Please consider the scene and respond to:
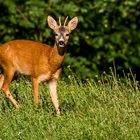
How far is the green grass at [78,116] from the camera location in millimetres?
8711

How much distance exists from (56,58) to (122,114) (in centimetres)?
160

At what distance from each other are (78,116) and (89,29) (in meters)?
7.85

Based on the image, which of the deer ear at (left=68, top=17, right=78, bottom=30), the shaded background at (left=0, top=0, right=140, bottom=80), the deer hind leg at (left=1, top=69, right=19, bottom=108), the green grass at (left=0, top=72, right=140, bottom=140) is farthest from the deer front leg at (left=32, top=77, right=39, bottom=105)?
the shaded background at (left=0, top=0, right=140, bottom=80)

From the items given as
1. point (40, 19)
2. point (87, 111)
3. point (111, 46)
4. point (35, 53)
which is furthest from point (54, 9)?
point (87, 111)

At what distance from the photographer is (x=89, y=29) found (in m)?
17.2

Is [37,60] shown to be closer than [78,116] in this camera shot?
No

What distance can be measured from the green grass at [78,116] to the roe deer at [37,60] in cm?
21

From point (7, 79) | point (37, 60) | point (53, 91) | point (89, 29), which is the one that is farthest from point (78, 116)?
point (89, 29)

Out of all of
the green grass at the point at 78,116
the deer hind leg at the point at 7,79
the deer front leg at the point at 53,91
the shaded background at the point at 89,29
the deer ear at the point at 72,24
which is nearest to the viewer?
the green grass at the point at 78,116

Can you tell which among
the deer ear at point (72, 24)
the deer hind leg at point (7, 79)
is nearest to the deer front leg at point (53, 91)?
the deer hind leg at point (7, 79)

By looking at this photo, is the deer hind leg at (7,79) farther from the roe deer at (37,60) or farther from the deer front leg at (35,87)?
the deer front leg at (35,87)

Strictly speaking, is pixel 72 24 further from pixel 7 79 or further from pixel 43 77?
pixel 7 79

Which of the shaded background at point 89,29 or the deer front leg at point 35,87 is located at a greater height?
the deer front leg at point 35,87

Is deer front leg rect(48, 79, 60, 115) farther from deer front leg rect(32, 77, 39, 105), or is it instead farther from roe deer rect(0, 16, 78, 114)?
deer front leg rect(32, 77, 39, 105)
